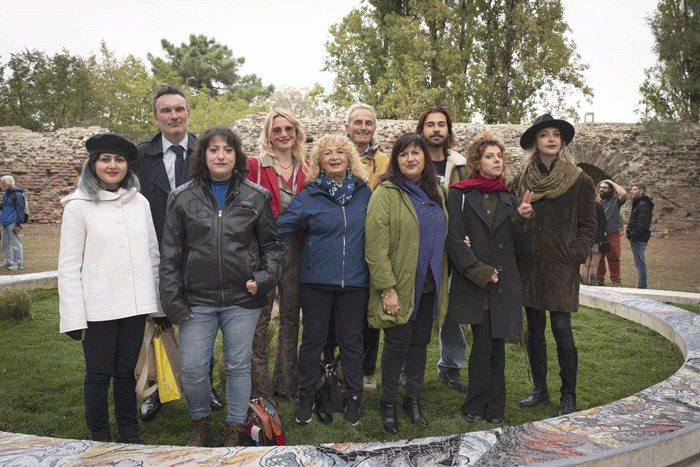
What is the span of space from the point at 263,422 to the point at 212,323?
25.3 inches

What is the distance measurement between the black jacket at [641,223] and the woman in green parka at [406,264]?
6962 millimetres

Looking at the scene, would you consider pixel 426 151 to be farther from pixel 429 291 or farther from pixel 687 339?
pixel 687 339

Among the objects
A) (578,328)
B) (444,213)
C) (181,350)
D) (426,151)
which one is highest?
(426,151)

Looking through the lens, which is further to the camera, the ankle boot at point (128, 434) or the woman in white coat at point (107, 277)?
the ankle boot at point (128, 434)

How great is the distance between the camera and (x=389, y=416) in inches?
129

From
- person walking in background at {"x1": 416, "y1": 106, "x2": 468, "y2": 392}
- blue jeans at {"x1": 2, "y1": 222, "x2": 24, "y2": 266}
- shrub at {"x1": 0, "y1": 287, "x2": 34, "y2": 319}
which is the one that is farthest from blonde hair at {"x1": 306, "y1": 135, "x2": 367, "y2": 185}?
blue jeans at {"x1": 2, "y1": 222, "x2": 24, "y2": 266}

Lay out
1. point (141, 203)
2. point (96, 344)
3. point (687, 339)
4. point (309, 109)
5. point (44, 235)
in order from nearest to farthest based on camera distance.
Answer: point (96, 344) < point (141, 203) < point (687, 339) < point (44, 235) < point (309, 109)

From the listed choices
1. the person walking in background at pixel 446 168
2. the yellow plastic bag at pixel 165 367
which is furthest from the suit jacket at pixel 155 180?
the person walking in background at pixel 446 168

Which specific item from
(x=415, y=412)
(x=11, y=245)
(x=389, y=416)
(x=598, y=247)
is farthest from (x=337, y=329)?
(x=11, y=245)

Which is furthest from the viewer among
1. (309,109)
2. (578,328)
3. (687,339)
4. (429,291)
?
(309,109)

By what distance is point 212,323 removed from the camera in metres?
2.93

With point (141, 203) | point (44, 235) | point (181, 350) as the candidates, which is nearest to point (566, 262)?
point (181, 350)

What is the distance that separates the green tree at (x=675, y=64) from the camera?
699 inches

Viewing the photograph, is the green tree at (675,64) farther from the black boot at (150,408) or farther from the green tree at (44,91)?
the green tree at (44,91)
